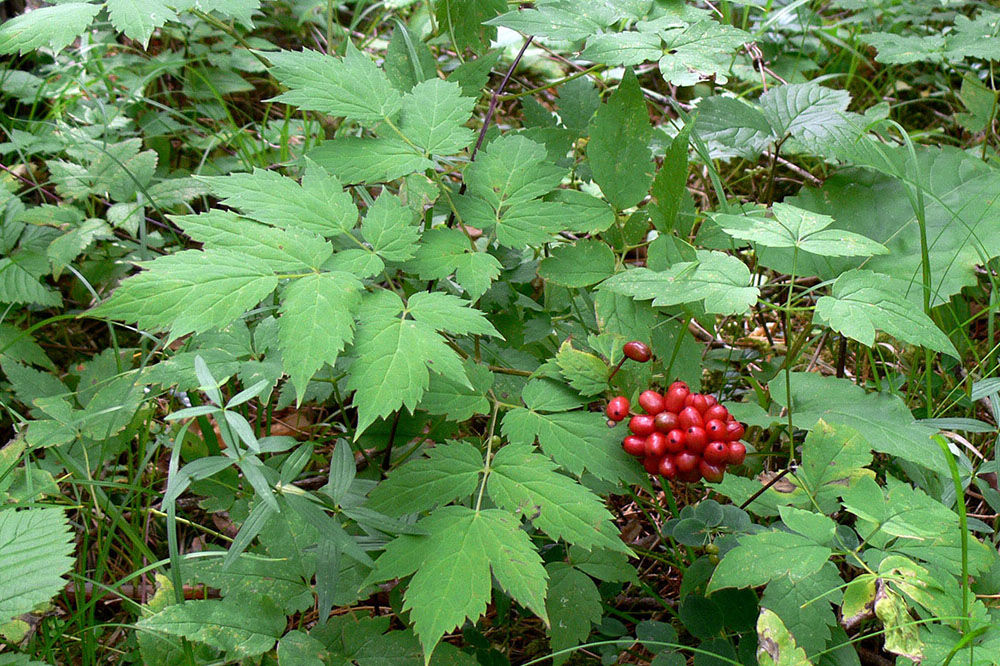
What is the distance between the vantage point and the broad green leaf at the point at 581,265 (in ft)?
5.13

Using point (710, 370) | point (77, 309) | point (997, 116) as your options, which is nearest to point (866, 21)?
point (997, 116)

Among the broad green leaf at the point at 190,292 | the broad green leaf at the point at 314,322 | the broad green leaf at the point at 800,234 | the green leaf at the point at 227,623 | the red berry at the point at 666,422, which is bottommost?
the green leaf at the point at 227,623

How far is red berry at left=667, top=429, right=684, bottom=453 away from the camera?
1267mm

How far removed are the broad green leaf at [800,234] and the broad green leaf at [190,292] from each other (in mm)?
901

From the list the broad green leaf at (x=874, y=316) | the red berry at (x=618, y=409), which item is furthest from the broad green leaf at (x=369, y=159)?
the broad green leaf at (x=874, y=316)

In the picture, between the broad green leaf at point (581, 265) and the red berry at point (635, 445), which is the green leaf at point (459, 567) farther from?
the broad green leaf at point (581, 265)

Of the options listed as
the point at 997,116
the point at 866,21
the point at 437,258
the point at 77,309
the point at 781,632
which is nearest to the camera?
the point at 781,632

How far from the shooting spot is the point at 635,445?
130 centimetres

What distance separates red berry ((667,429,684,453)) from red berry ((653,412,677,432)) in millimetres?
15

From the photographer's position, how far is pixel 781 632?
3.79 ft

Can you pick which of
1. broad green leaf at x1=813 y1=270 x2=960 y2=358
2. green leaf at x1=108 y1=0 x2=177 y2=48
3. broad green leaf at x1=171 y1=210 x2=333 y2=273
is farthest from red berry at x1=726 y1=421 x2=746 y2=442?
green leaf at x1=108 y1=0 x2=177 y2=48

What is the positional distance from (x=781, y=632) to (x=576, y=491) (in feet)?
1.29

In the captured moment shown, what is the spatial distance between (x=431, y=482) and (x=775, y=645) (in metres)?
0.62

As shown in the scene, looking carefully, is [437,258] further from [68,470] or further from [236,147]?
[236,147]
